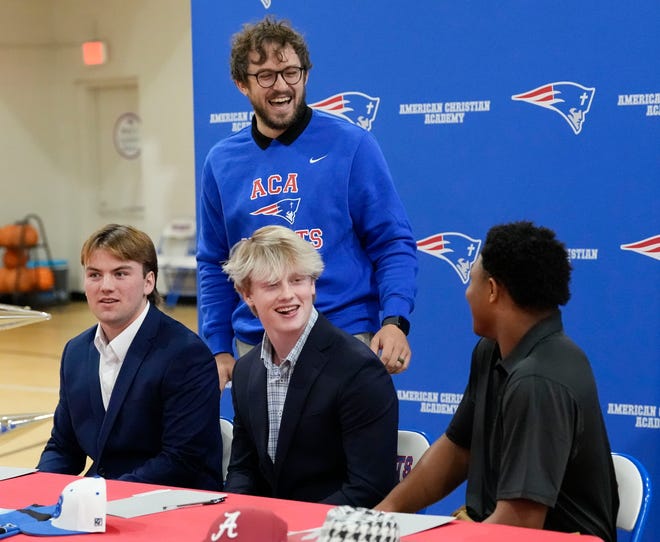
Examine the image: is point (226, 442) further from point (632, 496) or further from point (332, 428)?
point (632, 496)

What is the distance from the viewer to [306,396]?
2586 millimetres

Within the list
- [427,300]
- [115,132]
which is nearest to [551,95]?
[427,300]

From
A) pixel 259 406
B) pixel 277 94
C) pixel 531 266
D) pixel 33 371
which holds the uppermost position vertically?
pixel 277 94

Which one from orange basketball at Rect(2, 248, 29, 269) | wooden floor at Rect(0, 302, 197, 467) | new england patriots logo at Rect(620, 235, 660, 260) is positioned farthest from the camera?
orange basketball at Rect(2, 248, 29, 269)

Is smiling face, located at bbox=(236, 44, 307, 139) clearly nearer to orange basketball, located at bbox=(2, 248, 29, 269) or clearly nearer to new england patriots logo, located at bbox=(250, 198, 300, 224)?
new england patriots logo, located at bbox=(250, 198, 300, 224)

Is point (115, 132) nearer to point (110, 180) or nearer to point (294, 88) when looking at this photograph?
point (110, 180)

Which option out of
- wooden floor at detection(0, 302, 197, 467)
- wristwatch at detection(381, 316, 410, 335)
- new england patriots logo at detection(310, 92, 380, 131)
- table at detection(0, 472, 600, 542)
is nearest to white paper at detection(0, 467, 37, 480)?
table at detection(0, 472, 600, 542)

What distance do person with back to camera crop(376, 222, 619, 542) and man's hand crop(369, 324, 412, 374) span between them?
442 mm

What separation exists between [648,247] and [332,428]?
1963 millimetres

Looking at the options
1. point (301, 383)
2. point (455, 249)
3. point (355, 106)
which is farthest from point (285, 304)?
point (355, 106)

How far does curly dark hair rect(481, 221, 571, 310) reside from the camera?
7.50ft

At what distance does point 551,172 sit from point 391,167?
756 millimetres

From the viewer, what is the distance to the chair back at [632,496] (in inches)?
94.8

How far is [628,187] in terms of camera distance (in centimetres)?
398
